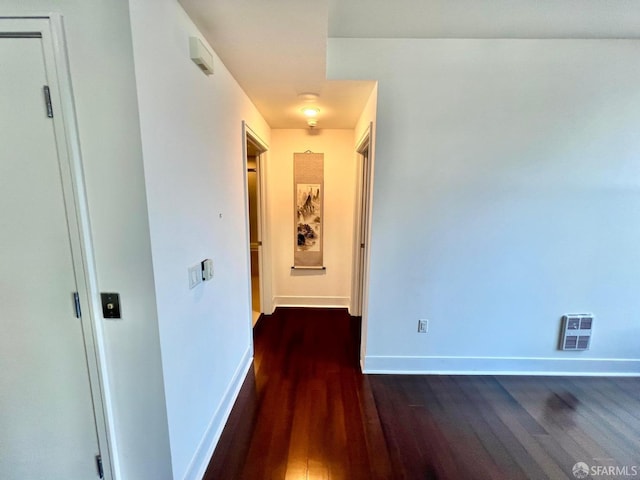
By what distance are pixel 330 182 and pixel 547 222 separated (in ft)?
7.36

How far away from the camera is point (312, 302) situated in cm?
368

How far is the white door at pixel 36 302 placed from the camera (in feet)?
3.05

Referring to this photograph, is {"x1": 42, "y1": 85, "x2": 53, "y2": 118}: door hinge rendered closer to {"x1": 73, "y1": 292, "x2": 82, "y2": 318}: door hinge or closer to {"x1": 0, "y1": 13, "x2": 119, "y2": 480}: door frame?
{"x1": 0, "y1": 13, "x2": 119, "y2": 480}: door frame

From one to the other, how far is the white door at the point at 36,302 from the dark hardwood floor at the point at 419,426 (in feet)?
2.45

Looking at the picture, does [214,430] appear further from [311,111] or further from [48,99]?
[311,111]

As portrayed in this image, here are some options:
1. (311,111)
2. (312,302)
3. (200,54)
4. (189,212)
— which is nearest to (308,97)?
(311,111)

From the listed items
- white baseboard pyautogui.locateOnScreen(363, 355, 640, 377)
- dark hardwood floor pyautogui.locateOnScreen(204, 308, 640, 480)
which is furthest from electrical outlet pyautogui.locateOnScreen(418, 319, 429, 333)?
dark hardwood floor pyautogui.locateOnScreen(204, 308, 640, 480)

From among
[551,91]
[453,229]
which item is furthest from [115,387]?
[551,91]

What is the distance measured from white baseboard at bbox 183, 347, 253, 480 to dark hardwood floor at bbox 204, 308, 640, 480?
5 cm

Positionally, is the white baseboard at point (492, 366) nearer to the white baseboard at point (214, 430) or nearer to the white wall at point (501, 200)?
the white wall at point (501, 200)

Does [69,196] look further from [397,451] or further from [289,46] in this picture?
[397,451]

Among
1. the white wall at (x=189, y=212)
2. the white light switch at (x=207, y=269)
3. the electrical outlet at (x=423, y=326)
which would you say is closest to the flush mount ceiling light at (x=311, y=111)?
the white wall at (x=189, y=212)

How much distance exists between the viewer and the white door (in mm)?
929

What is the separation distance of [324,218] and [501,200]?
78.3 inches
